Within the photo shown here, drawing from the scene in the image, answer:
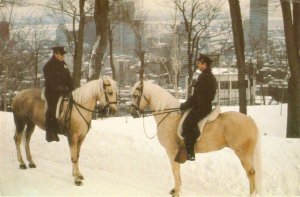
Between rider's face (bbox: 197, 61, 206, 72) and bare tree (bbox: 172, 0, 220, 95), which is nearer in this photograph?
rider's face (bbox: 197, 61, 206, 72)

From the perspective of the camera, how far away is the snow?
6.84 meters

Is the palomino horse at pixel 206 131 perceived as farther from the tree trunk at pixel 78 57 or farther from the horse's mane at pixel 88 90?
the tree trunk at pixel 78 57

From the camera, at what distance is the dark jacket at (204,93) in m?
6.46

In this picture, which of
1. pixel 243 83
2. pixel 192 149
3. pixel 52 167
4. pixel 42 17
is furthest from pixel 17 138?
pixel 243 83

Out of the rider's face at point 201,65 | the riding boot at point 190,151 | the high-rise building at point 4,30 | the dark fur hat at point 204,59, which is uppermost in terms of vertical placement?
the high-rise building at point 4,30

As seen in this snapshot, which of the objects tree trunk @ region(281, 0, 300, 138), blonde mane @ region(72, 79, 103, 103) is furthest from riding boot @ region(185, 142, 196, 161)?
tree trunk @ region(281, 0, 300, 138)

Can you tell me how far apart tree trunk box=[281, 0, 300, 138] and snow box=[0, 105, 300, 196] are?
6.8 inches

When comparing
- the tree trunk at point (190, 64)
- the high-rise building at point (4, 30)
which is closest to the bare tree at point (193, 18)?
the tree trunk at point (190, 64)

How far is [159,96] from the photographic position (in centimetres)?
667

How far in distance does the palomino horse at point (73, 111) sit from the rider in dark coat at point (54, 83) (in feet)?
0.50

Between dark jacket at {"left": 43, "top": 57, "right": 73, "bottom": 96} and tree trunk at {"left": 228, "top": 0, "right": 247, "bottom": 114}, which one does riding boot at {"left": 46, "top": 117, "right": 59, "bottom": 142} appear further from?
tree trunk at {"left": 228, "top": 0, "right": 247, "bottom": 114}

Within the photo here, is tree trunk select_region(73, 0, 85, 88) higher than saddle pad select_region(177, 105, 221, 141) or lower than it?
higher

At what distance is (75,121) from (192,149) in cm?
202

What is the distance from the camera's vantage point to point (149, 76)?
6887 mm
